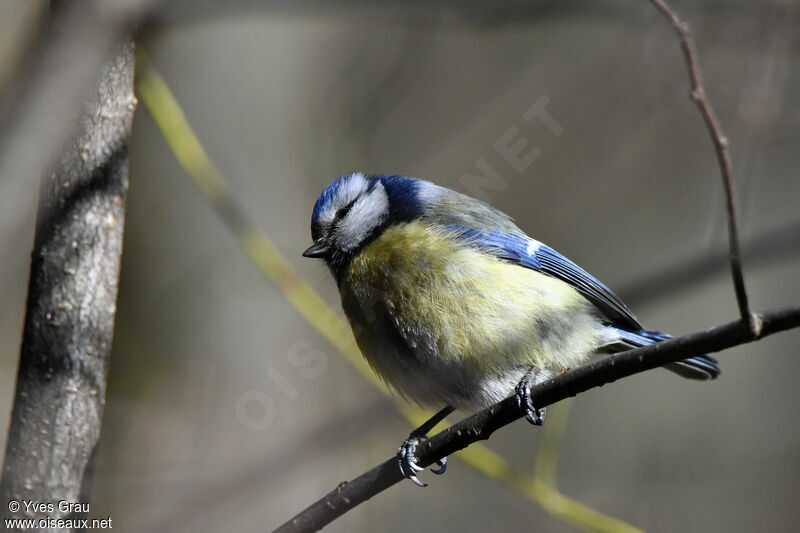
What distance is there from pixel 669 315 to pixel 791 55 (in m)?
2.08

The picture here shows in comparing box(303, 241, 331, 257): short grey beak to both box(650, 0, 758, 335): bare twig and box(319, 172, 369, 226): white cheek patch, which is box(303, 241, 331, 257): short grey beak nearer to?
box(319, 172, 369, 226): white cheek patch

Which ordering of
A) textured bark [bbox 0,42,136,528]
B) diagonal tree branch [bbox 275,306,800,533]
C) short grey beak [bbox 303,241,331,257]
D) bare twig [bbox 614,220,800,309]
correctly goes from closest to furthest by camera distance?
diagonal tree branch [bbox 275,306,800,533] < textured bark [bbox 0,42,136,528] < bare twig [bbox 614,220,800,309] < short grey beak [bbox 303,241,331,257]

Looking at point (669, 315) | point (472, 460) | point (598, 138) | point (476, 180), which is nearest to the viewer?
point (472, 460)

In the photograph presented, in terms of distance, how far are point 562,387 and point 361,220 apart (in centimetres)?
124

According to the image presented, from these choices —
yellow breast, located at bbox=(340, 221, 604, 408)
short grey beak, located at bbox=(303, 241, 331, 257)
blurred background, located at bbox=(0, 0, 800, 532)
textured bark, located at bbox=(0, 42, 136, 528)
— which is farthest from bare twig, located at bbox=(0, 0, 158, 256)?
short grey beak, located at bbox=(303, 241, 331, 257)

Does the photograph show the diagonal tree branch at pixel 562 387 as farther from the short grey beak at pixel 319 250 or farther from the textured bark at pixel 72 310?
the short grey beak at pixel 319 250

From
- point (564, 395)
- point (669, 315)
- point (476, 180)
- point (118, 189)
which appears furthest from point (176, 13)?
point (669, 315)

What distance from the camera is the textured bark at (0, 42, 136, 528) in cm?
189

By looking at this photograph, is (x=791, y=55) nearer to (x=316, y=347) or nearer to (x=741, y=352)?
(x=741, y=352)

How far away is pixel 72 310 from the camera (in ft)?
6.38

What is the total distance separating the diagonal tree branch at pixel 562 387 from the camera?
1250mm

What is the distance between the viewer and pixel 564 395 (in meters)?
1.62

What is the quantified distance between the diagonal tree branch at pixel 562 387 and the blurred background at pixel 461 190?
2.01 feet

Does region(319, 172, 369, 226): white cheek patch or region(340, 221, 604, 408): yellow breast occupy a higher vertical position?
region(319, 172, 369, 226): white cheek patch
